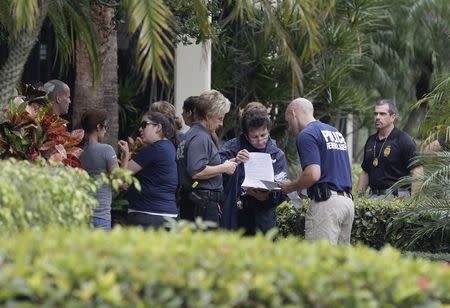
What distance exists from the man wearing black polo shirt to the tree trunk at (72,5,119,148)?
9.30 ft

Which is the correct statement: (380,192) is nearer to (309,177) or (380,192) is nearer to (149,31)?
(309,177)

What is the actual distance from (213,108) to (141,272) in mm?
5148

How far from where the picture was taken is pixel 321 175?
8898 millimetres

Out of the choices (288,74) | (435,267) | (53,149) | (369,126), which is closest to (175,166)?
(53,149)

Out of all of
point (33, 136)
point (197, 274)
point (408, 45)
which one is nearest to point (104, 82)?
point (33, 136)

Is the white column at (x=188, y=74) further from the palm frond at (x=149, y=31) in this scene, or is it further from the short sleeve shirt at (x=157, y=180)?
the palm frond at (x=149, y=31)

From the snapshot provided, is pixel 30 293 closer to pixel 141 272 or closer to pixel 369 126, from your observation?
pixel 141 272

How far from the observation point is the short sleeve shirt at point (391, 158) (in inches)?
467

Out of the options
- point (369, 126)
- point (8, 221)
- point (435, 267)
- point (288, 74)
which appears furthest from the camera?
point (369, 126)

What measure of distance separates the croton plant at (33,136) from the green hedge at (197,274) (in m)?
3.75

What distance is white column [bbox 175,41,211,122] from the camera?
14117mm

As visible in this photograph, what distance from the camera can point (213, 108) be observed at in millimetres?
9281

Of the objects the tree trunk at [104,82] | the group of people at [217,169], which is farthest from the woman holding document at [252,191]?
the tree trunk at [104,82]

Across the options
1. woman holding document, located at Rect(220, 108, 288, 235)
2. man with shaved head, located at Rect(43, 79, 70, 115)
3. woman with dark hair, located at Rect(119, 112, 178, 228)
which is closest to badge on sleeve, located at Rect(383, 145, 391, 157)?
woman holding document, located at Rect(220, 108, 288, 235)
